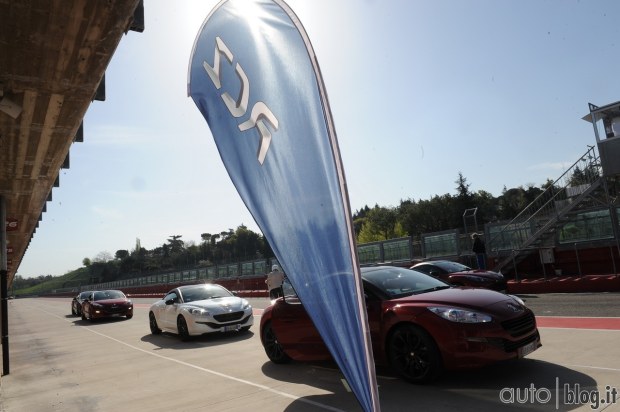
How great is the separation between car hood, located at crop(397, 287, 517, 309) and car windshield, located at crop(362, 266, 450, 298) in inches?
9.5

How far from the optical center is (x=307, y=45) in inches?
124

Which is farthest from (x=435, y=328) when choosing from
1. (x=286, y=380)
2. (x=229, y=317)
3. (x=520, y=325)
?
(x=229, y=317)

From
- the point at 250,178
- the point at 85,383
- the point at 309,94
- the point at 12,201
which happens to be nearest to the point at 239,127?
the point at 250,178

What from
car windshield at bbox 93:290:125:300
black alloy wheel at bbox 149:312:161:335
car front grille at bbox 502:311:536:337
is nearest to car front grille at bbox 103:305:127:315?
car windshield at bbox 93:290:125:300

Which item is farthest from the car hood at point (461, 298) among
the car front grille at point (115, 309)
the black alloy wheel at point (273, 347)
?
the car front grille at point (115, 309)

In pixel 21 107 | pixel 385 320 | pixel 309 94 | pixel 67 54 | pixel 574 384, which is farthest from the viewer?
pixel 21 107

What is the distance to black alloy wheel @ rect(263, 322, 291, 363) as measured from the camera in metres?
7.27

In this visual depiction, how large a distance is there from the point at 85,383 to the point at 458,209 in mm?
90232

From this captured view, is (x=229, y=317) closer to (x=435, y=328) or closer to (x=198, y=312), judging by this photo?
(x=198, y=312)

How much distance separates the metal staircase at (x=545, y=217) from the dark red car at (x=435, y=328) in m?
14.1

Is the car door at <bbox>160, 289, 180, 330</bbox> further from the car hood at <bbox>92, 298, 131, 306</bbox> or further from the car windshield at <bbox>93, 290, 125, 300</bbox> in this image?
the car windshield at <bbox>93, 290, 125, 300</bbox>

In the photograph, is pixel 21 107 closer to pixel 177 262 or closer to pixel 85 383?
pixel 85 383

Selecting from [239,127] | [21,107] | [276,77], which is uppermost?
[21,107]

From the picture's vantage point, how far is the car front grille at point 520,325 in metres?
5.03
